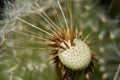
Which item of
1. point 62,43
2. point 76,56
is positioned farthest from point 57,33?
Answer: point 76,56

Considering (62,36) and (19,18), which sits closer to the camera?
(62,36)

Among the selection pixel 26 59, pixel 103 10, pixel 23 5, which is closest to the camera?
pixel 103 10

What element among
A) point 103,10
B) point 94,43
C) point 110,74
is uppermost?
point 103,10

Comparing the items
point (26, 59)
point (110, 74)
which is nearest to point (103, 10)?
point (110, 74)

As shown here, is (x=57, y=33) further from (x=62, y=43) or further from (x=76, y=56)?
(x=76, y=56)

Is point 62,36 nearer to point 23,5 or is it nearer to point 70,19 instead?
point 70,19
